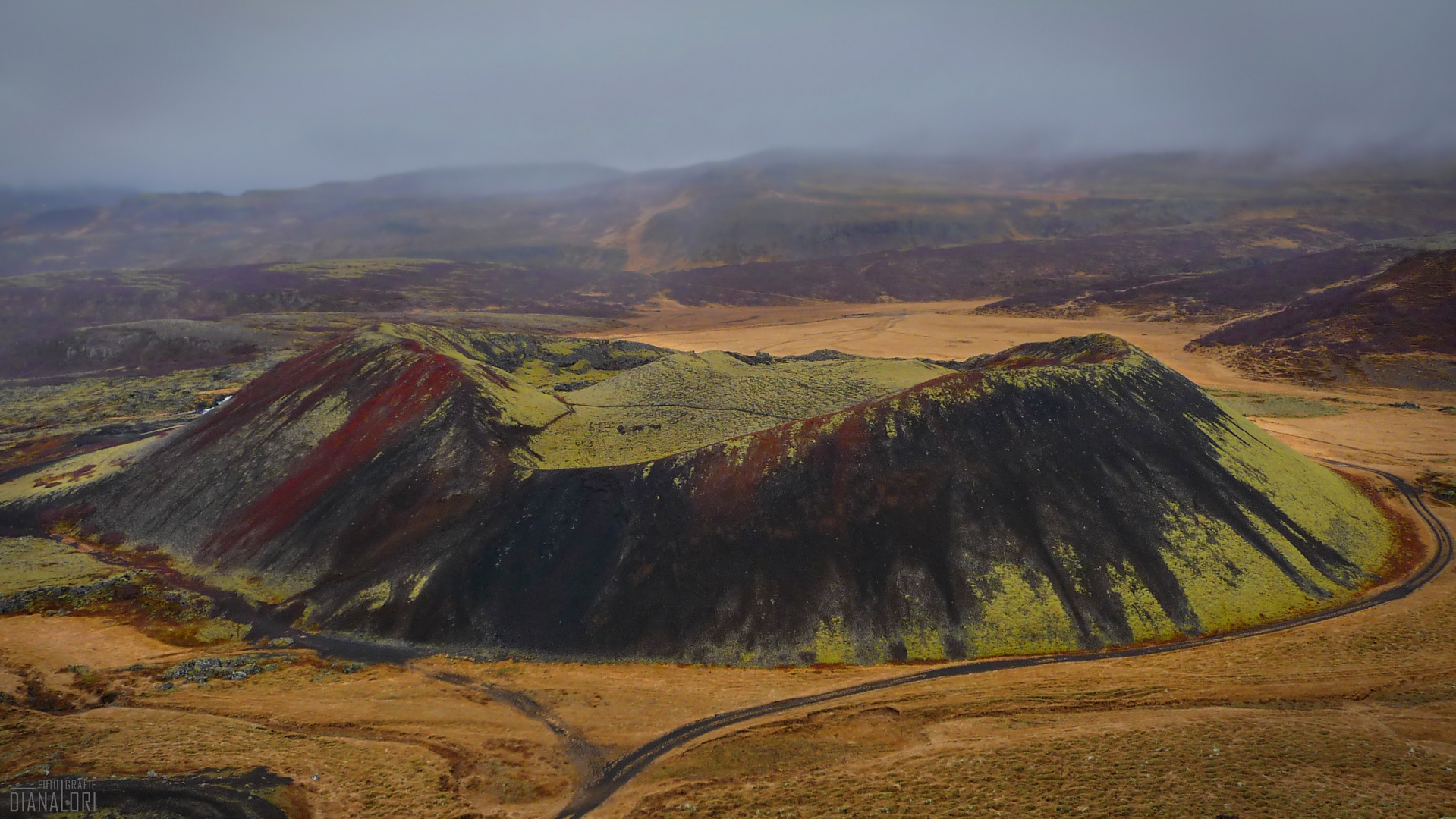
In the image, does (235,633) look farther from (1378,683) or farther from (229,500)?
(1378,683)

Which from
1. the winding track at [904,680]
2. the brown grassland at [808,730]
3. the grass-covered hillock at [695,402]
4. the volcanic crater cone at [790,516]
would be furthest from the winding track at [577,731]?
the grass-covered hillock at [695,402]

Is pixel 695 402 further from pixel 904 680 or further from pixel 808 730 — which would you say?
pixel 808 730

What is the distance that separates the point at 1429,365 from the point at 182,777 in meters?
96.3

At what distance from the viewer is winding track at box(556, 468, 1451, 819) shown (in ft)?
54.0

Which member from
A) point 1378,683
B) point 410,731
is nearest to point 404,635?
point 410,731

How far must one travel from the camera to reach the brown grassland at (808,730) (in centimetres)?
1428

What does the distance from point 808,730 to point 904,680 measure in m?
4.33

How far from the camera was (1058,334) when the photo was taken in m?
95.4

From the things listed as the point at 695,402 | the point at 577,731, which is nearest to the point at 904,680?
the point at 577,731

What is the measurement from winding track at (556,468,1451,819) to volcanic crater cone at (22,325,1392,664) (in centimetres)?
69

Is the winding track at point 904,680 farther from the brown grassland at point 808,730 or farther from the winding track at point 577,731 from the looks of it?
the brown grassland at point 808,730

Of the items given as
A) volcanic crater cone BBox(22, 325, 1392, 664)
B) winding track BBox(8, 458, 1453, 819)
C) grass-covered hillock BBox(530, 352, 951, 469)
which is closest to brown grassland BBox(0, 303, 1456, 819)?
winding track BBox(8, 458, 1453, 819)

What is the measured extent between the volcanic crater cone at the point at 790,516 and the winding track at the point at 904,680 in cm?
69

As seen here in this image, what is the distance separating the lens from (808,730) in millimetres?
18109
